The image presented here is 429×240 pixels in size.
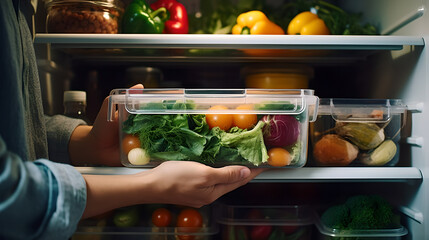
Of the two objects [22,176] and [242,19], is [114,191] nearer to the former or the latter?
[22,176]

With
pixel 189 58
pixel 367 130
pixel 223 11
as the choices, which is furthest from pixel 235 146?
pixel 223 11

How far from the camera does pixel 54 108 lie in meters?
1.16

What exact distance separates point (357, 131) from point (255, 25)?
0.46 metres

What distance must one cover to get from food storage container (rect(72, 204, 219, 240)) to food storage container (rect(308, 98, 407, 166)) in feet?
1.22

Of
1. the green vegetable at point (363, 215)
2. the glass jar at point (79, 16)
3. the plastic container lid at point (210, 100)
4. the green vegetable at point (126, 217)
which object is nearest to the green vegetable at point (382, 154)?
the green vegetable at point (363, 215)

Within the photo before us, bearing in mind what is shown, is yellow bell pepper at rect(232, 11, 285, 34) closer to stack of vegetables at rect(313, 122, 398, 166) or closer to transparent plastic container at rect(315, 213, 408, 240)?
stack of vegetables at rect(313, 122, 398, 166)

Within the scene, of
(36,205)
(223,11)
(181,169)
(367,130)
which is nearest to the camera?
(36,205)

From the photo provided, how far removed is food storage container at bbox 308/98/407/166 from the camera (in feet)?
3.02

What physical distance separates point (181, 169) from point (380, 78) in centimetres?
79

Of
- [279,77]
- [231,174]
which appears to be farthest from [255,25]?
[231,174]

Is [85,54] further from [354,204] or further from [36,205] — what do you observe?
[354,204]

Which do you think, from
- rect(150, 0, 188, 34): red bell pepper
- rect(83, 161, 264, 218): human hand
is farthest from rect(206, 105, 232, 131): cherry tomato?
rect(150, 0, 188, 34): red bell pepper

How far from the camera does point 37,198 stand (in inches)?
21.4

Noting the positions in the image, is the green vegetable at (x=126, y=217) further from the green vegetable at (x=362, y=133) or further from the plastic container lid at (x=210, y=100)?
the green vegetable at (x=362, y=133)
